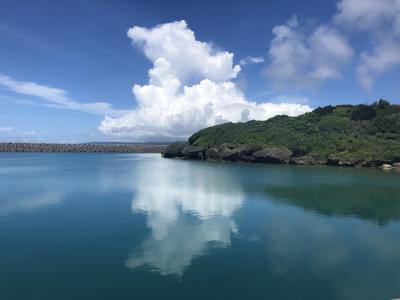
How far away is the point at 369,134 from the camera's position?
12962cm

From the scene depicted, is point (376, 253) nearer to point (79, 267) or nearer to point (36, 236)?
point (79, 267)

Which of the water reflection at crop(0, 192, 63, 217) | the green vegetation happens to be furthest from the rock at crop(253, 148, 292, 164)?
the water reflection at crop(0, 192, 63, 217)

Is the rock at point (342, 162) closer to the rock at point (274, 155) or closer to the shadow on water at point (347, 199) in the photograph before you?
the rock at point (274, 155)

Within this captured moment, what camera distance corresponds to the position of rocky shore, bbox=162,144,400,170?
110 m

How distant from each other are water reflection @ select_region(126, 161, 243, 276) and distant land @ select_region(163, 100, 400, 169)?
6311 cm

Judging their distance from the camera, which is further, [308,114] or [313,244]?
[308,114]

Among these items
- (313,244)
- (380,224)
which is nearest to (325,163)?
(380,224)

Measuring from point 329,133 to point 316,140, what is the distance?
1023 cm

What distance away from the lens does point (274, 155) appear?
124m

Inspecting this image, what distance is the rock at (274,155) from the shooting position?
12281 cm

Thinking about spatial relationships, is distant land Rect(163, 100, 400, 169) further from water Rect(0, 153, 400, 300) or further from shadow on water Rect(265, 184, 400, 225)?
water Rect(0, 153, 400, 300)

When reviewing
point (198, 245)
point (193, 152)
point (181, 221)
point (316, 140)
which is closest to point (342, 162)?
point (316, 140)

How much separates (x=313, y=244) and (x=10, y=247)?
76.4 ft

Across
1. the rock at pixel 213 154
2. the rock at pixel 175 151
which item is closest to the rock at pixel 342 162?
the rock at pixel 213 154
